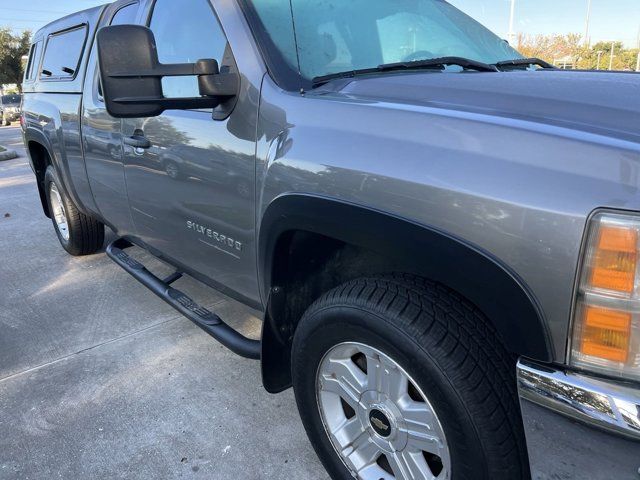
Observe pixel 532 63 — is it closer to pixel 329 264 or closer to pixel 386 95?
pixel 386 95

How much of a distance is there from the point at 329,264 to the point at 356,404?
0.54 metres

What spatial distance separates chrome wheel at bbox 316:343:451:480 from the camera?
5.34ft

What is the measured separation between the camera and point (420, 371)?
4.94ft

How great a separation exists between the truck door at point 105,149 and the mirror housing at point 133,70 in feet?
3.71

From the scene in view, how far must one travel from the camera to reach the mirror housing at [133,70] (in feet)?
6.09

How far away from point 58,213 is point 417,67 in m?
4.09

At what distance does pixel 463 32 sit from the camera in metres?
2.63

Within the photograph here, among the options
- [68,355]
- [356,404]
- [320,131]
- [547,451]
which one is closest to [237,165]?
[320,131]

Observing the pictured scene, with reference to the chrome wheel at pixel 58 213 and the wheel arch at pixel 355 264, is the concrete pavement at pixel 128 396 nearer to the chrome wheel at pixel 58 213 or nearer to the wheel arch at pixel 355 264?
the wheel arch at pixel 355 264

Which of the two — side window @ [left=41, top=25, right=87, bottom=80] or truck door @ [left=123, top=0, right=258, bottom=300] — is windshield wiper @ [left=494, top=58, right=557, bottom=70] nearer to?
truck door @ [left=123, top=0, right=258, bottom=300]

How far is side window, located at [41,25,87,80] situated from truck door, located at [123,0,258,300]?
136 cm

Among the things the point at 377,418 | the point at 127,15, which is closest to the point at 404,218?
the point at 377,418

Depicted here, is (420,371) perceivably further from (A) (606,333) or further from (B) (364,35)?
(B) (364,35)

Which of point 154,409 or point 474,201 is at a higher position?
point 474,201
